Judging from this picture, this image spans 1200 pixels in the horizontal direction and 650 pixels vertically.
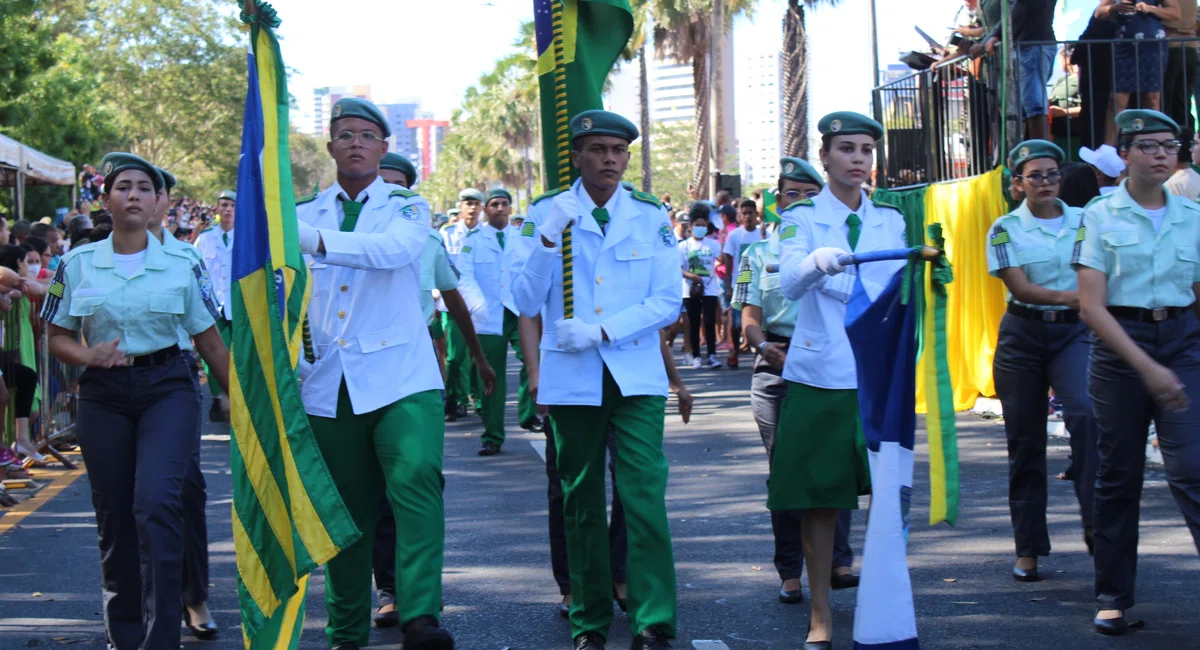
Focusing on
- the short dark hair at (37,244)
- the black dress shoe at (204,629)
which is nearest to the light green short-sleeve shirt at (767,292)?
the black dress shoe at (204,629)

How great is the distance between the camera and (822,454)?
581 cm

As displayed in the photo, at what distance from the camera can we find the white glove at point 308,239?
5152mm

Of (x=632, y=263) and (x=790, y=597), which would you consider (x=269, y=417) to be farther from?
(x=790, y=597)

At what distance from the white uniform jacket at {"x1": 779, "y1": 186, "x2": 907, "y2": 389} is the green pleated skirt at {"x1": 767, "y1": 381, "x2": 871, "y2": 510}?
0.08 metres

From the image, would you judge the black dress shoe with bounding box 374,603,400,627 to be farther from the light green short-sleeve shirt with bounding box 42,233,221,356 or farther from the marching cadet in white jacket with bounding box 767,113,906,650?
the marching cadet in white jacket with bounding box 767,113,906,650

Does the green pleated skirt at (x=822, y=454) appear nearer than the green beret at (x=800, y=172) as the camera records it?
Yes

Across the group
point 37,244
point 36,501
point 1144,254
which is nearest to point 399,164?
point 1144,254

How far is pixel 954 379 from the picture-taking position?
13.7 meters

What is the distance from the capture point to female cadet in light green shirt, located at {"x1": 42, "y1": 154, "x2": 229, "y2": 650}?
5434 millimetres

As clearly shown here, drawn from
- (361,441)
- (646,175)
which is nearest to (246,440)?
(361,441)

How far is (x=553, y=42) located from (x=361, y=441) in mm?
1935

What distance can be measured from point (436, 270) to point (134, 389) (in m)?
1.93

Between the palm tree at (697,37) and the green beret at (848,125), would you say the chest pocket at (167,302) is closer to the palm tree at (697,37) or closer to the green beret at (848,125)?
the green beret at (848,125)

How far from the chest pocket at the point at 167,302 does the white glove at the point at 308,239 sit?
0.88m
